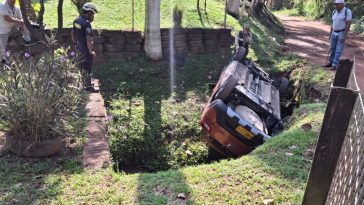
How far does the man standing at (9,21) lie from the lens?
697 centimetres

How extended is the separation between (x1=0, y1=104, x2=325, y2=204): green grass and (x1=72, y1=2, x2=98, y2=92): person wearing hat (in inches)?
97.8

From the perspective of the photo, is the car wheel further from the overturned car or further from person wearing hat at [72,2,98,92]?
person wearing hat at [72,2,98,92]

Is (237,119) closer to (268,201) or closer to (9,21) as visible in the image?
(268,201)

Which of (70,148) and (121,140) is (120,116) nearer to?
(121,140)

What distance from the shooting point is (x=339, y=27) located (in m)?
8.45

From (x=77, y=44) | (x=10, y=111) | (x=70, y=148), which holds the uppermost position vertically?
(x=77, y=44)

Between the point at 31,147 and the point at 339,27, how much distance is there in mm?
6899

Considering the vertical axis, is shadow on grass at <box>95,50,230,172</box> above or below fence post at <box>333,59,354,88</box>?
below

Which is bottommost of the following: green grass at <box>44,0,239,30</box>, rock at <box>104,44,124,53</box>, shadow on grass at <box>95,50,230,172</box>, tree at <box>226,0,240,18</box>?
shadow on grass at <box>95,50,230,172</box>

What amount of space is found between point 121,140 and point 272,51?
6.50m

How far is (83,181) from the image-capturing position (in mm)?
3955

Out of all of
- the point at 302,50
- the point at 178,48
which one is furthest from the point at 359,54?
the point at 178,48

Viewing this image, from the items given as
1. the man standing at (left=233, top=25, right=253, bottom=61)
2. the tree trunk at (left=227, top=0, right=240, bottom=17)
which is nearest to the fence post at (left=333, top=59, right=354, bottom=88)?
the man standing at (left=233, top=25, right=253, bottom=61)

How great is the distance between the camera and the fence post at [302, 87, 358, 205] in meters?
2.36
